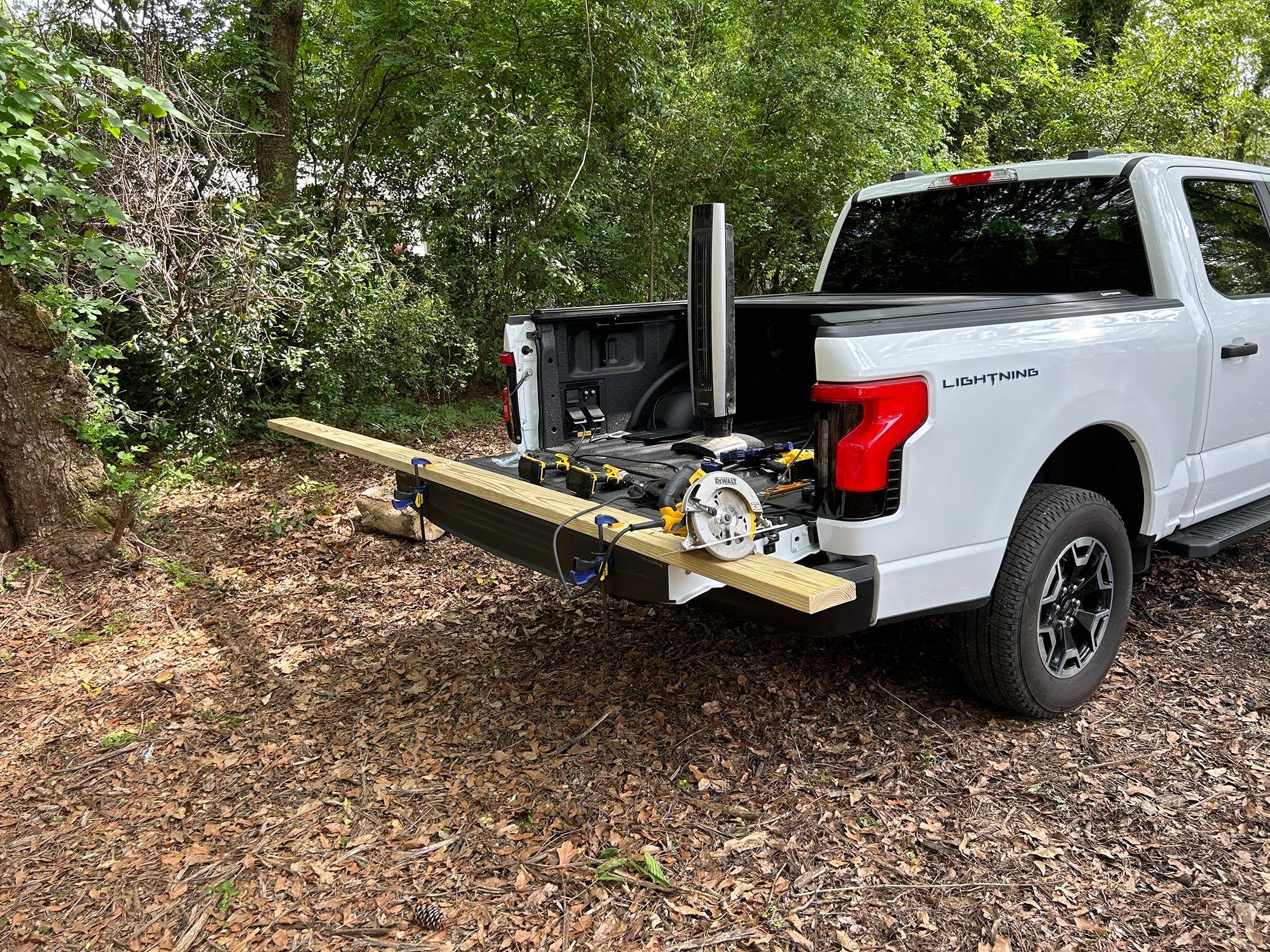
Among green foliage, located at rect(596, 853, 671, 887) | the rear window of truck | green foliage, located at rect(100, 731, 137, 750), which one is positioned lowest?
green foliage, located at rect(596, 853, 671, 887)

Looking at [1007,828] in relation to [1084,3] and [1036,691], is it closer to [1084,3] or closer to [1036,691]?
[1036,691]

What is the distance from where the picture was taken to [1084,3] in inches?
768

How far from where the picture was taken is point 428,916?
2467mm

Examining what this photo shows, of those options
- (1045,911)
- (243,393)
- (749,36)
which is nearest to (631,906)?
(1045,911)

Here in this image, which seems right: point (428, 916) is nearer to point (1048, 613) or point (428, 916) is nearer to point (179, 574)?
point (1048, 613)

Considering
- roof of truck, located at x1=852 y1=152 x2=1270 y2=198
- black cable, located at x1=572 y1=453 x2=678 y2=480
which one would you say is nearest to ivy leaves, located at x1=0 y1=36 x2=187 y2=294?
black cable, located at x1=572 y1=453 x2=678 y2=480

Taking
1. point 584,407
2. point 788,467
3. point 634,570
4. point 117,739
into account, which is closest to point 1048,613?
point 788,467

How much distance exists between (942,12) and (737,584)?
42.8 feet

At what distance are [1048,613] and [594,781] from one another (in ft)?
5.59

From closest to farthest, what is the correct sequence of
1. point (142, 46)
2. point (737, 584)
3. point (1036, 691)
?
point (737, 584), point (1036, 691), point (142, 46)

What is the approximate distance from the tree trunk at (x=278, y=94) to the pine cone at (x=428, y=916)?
6515 millimetres

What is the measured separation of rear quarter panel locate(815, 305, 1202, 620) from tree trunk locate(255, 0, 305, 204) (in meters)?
6.47

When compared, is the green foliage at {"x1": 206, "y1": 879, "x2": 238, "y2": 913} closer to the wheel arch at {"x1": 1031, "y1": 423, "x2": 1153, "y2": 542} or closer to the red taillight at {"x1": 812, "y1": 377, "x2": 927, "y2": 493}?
the red taillight at {"x1": 812, "y1": 377, "x2": 927, "y2": 493}

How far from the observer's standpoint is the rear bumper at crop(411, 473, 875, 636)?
2.60 metres
